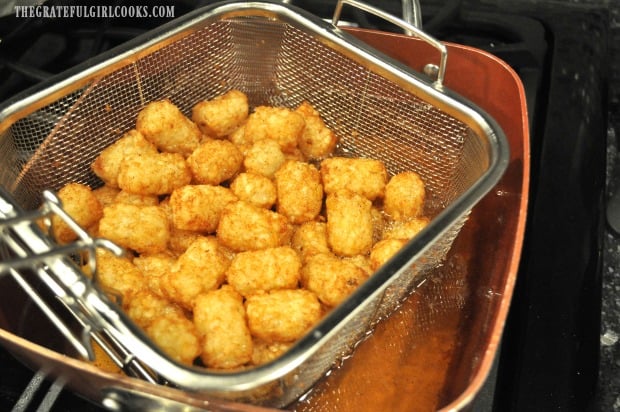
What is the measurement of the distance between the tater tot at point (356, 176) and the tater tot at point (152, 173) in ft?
0.99

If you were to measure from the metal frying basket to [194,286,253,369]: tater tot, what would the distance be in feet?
0.26

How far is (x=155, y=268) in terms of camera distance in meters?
1.12

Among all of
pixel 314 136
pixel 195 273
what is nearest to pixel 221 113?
pixel 314 136

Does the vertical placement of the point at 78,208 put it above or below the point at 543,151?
below

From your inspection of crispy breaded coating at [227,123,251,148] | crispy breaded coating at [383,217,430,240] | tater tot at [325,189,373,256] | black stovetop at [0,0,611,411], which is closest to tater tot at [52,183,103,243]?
black stovetop at [0,0,611,411]

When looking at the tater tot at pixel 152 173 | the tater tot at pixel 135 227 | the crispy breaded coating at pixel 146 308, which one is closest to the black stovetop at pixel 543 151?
the crispy breaded coating at pixel 146 308

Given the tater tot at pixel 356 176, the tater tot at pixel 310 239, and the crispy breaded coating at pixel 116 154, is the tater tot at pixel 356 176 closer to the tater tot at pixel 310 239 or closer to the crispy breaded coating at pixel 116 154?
the tater tot at pixel 310 239

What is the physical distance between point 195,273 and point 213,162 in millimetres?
275

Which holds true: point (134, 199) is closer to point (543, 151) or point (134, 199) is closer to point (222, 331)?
point (222, 331)

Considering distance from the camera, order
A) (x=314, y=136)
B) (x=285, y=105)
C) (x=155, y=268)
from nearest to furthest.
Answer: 1. (x=155, y=268)
2. (x=314, y=136)
3. (x=285, y=105)

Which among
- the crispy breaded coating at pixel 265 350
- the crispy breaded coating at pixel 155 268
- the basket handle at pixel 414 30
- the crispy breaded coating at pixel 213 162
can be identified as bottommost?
the crispy breaded coating at pixel 265 350

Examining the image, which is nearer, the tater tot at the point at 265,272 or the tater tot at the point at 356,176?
the tater tot at the point at 265,272

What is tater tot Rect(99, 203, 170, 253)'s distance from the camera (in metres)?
1.11

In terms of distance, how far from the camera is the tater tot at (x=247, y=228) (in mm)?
1129
